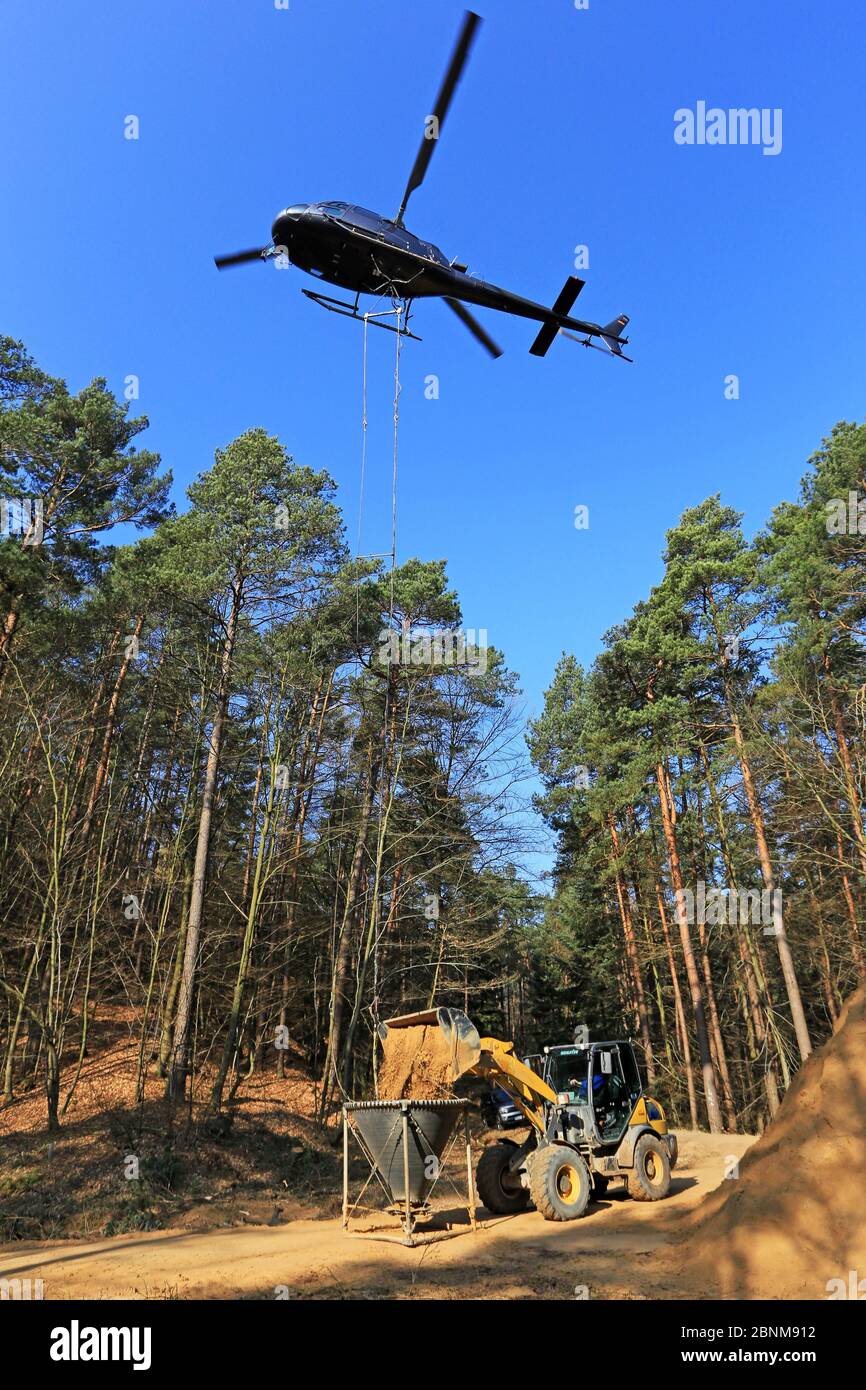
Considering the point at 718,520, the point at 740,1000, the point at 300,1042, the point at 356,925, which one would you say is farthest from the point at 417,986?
the point at 718,520

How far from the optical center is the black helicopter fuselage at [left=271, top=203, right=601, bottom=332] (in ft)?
27.5

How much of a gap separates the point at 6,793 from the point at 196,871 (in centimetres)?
406

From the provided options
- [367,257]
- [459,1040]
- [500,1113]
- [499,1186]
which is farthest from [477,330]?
[500,1113]

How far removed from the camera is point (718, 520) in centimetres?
2491

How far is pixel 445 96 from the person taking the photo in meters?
7.10

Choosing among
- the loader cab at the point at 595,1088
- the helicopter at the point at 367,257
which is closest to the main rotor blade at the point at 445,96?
the helicopter at the point at 367,257

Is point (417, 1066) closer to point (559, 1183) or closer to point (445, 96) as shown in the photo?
point (559, 1183)

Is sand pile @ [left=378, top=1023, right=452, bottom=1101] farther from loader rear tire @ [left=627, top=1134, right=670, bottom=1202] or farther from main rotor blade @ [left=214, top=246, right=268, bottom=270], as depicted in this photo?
main rotor blade @ [left=214, top=246, right=268, bottom=270]

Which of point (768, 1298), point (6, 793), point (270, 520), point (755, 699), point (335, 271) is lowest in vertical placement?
point (768, 1298)

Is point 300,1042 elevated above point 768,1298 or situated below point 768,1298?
below

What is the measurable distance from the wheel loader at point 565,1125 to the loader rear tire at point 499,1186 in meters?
0.01

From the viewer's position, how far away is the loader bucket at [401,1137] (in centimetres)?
909
